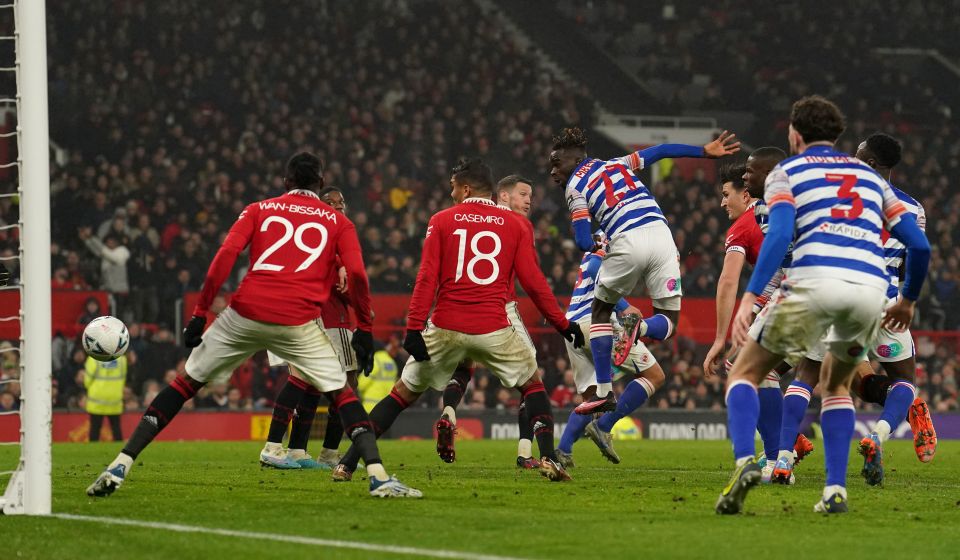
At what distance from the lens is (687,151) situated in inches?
438

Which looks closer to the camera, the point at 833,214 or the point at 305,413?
the point at 833,214

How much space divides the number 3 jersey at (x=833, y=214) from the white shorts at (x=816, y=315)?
0.06m

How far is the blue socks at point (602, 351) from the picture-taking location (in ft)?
37.2

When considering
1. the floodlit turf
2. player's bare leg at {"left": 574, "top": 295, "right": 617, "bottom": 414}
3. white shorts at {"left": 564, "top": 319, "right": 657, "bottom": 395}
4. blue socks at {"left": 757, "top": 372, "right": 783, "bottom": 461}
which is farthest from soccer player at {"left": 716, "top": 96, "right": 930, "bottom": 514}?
white shorts at {"left": 564, "top": 319, "right": 657, "bottom": 395}

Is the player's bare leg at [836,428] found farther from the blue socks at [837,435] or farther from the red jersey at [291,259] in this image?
the red jersey at [291,259]

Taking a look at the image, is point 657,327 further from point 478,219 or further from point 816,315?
point 816,315

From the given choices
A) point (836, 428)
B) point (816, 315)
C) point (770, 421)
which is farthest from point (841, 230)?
point (770, 421)

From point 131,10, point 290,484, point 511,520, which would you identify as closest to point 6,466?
point 290,484

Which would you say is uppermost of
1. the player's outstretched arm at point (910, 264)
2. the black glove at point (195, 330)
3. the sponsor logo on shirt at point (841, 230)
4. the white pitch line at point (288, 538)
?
the sponsor logo on shirt at point (841, 230)

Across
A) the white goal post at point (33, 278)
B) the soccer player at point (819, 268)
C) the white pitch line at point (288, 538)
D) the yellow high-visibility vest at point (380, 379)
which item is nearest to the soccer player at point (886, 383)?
the soccer player at point (819, 268)

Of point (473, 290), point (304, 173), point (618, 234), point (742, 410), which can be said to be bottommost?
point (742, 410)

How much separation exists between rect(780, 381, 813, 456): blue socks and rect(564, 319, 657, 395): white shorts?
2317 millimetres

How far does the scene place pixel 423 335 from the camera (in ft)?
30.7

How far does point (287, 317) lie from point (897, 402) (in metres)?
4.93
